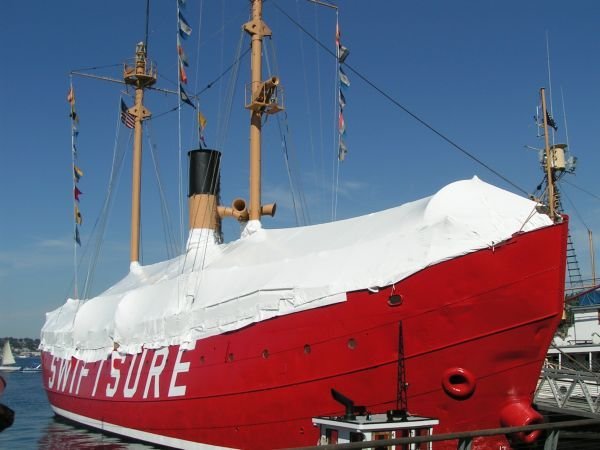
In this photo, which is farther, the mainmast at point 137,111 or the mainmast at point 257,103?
the mainmast at point 137,111

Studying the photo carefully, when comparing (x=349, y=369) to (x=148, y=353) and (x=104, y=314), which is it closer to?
(x=148, y=353)

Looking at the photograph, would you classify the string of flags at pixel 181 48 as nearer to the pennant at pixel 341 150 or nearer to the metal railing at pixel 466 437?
the pennant at pixel 341 150

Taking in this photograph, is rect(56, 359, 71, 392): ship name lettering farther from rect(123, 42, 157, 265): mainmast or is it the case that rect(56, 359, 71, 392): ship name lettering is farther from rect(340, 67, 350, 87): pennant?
rect(340, 67, 350, 87): pennant

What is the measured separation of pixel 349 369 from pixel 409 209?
3.44 meters

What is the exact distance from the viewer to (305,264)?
12.2m

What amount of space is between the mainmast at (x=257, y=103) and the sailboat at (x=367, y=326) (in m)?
2.06

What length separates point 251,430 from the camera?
11.9 metres

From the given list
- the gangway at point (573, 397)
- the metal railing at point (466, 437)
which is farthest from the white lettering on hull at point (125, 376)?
the metal railing at point (466, 437)

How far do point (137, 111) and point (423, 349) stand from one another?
835 inches

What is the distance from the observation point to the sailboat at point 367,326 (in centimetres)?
988

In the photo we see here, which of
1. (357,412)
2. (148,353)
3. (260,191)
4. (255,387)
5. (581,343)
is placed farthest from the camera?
(581,343)

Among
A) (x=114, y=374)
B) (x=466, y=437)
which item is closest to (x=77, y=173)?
(x=114, y=374)

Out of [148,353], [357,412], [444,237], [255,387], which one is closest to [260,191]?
[148,353]

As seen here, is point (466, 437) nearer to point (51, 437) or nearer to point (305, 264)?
point (305, 264)
